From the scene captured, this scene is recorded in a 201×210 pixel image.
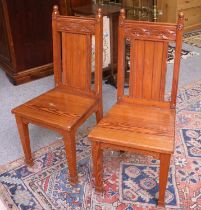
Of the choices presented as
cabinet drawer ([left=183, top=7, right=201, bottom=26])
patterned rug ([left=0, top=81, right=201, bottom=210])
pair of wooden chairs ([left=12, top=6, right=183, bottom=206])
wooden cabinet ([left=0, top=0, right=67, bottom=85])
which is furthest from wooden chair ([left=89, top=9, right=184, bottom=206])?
cabinet drawer ([left=183, top=7, right=201, bottom=26])

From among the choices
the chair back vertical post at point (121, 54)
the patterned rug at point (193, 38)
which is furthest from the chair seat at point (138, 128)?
the patterned rug at point (193, 38)

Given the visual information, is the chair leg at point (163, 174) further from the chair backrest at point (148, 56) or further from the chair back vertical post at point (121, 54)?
the chair back vertical post at point (121, 54)

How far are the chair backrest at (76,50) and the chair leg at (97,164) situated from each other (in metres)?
0.42

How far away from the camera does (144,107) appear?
66.4 inches

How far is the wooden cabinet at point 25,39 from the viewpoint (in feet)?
9.05

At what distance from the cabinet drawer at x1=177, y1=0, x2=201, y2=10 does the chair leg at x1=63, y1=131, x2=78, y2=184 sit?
3203 mm

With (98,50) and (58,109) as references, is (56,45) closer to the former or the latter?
(98,50)

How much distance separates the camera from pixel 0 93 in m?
2.84

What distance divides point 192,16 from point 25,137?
3.51m

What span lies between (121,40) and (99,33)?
0.14 meters

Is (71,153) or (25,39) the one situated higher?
(25,39)

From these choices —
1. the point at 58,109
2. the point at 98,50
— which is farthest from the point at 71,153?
the point at 98,50

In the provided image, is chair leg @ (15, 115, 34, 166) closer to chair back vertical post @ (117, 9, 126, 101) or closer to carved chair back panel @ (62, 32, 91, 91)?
carved chair back panel @ (62, 32, 91, 91)

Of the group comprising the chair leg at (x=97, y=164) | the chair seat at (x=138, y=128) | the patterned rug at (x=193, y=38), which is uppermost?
the chair seat at (x=138, y=128)
